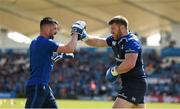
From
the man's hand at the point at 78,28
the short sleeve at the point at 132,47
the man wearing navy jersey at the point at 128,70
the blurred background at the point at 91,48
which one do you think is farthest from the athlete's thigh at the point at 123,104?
the blurred background at the point at 91,48

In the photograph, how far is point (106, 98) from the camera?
3828 cm

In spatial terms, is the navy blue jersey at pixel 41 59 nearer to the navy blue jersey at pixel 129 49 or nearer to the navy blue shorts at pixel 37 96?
the navy blue shorts at pixel 37 96

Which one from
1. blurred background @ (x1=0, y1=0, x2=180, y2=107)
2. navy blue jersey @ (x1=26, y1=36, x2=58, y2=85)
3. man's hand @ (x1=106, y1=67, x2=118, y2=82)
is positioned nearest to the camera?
navy blue jersey @ (x1=26, y1=36, x2=58, y2=85)

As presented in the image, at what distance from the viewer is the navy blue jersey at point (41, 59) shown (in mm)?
8844

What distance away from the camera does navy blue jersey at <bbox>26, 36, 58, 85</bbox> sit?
29.0ft

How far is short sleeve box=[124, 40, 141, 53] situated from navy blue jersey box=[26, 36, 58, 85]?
46.0 inches

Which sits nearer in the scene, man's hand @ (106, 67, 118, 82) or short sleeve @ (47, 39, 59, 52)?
short sleeve @ (47, 39, 59, 52)

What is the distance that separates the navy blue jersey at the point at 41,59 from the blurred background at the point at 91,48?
95.1ft

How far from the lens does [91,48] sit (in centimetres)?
4562

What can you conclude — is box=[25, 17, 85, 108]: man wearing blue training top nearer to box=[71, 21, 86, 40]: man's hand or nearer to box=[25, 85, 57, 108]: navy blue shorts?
box=[25, 85, 57, 108]: navy blue shorts

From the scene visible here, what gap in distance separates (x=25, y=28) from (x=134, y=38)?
133 ft

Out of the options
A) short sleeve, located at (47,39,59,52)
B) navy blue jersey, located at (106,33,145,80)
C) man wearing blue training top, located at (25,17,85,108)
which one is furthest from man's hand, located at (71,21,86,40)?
navy blue jersey, located at (106,33,145,80)

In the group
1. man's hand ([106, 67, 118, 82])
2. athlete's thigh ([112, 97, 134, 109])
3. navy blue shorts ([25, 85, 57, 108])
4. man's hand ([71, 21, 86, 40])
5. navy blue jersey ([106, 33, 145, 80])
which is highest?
man's hand ([71, 21, 86, 40])

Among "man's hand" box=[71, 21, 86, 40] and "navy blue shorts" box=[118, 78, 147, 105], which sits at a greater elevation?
"man's hand" box=[71, 21, 86, 40]
